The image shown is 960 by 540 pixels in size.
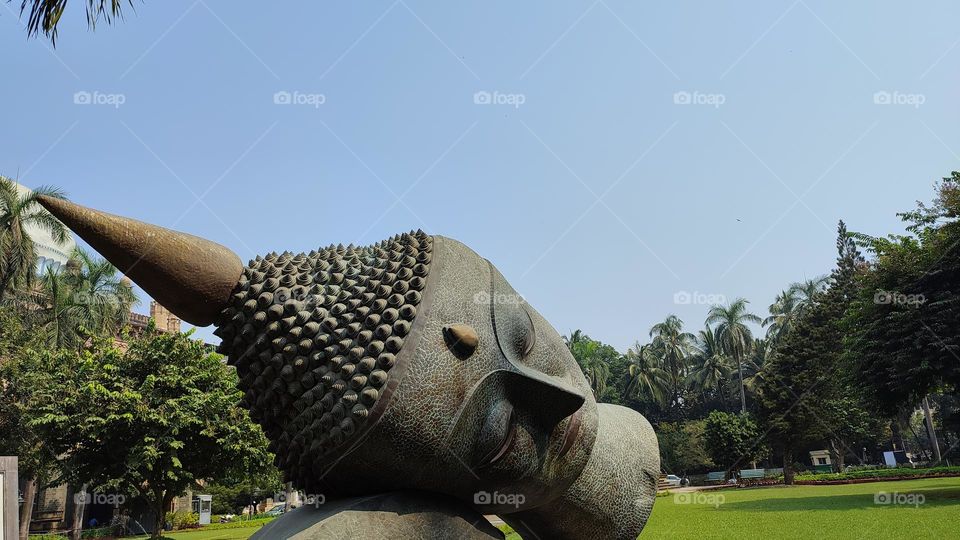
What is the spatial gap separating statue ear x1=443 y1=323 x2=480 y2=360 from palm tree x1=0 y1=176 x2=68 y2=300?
23.3m

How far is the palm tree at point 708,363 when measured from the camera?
2133 inches

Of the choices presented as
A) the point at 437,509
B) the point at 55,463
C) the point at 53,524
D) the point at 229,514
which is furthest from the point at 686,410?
the point at 437,509

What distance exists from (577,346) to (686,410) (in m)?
11.2

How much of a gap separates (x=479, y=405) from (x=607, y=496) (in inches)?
47.6

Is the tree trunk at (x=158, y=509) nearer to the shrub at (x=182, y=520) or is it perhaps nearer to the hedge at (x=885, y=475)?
the shrub at (x=182, y=520)

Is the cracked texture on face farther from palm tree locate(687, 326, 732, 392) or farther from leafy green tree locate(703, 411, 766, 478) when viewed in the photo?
palm tree locate(687, 326, 732, 392)

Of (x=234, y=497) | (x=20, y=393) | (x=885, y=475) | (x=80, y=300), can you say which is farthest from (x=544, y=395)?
(x=234, y=497)

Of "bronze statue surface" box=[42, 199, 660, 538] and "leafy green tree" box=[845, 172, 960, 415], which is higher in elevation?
"leafy green tree" box=[845, 172, 960, 415]

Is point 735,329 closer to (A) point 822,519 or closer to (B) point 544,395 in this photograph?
(A) point 822,519

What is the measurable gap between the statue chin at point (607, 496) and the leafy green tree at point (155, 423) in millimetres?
15784

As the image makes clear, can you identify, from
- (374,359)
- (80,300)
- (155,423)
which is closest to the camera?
(374,359)

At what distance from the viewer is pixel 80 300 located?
90.6 ft

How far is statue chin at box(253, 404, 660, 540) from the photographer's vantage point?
2.96m

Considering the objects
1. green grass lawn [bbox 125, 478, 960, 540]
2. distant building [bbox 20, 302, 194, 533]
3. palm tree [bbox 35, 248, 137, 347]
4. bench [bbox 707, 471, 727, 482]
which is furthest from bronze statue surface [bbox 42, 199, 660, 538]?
bench [bbox 707, 471, 727, 482]
